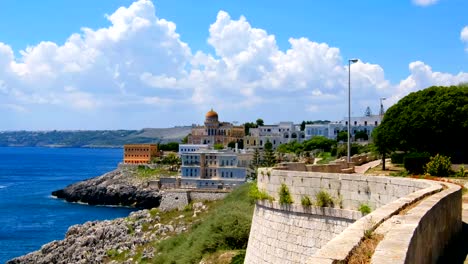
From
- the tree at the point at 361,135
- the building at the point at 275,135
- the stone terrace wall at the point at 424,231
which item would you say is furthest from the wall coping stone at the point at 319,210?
the building at the point at 275,135

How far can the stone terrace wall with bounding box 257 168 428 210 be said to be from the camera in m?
12.2

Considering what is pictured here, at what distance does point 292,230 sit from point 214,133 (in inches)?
4926

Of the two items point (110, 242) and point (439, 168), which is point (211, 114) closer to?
point (110, 242)

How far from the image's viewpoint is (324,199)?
1347cm

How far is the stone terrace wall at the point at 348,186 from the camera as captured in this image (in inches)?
481

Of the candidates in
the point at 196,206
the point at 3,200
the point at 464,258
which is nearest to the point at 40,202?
the point at 3,200

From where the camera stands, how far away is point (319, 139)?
103625mm

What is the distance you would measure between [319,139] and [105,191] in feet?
127

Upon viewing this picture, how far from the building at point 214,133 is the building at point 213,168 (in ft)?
146

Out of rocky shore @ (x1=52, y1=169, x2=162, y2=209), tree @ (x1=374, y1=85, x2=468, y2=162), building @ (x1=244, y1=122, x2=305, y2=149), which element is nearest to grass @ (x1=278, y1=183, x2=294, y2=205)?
tree @ (x1=374, y1=85, x2=468, y2=162)

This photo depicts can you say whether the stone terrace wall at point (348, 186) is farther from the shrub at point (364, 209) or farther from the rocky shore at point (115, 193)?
the rocky shore at point (115, 193)

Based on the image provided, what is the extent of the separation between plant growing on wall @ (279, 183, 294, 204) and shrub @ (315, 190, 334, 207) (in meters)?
1.00

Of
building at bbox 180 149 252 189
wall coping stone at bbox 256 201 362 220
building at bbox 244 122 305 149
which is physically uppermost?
building at bbox 244 122 305 149

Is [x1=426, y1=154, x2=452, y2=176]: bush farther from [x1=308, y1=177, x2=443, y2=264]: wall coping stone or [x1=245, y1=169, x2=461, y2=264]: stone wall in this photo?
[x1=308, y1=177, x2=443, y2=264]: wall coping stone
